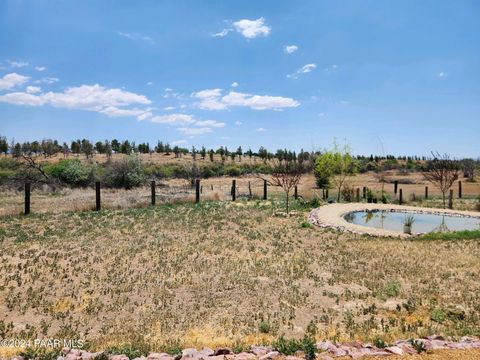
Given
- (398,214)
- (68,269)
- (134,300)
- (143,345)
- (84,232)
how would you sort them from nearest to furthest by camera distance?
(143,345)
(134,300)
(68,269)
(84,232)
(398,214)

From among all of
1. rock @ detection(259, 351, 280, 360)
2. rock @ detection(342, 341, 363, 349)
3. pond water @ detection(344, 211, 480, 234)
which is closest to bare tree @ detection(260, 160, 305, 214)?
pond water @ detection(344, 211, 480, 234)

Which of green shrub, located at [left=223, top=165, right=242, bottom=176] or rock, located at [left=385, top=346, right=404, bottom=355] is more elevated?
green shrub, located at [left=223, top=165, right=242, bottom=176]

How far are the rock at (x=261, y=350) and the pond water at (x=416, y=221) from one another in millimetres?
15510

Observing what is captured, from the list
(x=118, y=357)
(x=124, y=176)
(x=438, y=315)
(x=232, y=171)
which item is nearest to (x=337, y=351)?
(x=118, y=357)

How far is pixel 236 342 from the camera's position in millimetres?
6926

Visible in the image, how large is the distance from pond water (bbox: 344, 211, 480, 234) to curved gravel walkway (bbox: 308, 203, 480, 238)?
0.64 meters

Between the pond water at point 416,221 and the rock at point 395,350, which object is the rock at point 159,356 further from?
the pond water at point 416,221

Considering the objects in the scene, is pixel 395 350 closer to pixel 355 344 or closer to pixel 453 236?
pixel 355 344

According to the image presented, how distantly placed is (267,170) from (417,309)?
6905 centimetres

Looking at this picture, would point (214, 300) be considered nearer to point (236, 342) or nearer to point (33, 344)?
point (236, 342)

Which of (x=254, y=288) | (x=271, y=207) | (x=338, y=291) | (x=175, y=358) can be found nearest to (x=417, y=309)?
(x=338, y=291)

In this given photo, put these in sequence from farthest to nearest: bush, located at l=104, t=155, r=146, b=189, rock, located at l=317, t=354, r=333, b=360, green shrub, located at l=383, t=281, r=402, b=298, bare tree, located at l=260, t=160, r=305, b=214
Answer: bush, located at l=104, t=155, r=146, b=189 → bare tree, located at l=260, t=160, r=305, b=214 → green shrub, located at l=383, t=281, r=402, b=298 → rock, located at l=317, t=354, r=333, b=360

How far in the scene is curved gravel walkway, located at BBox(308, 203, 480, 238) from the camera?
1854 centimetres

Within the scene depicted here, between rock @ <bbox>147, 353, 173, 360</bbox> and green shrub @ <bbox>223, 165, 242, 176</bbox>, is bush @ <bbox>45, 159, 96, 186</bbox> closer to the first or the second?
green shrub @ <bbox>223, 165, 242, 176</bbox>
